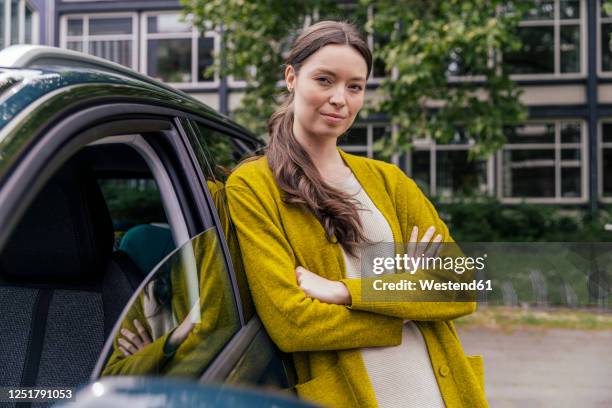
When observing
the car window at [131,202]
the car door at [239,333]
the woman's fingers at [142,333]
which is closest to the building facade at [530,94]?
the car window at [131,202]

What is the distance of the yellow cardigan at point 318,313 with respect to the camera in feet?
5.10

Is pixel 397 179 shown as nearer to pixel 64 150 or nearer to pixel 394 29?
pixel 64 150

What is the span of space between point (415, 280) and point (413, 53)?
815 centimetres

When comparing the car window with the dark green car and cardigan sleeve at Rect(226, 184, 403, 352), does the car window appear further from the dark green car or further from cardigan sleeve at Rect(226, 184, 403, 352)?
cardigan sleeve at Rect(226, 184, 403, 352)

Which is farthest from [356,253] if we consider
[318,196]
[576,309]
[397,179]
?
[576,309]

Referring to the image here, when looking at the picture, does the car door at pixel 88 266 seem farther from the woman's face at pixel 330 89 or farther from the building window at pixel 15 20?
the building window at pixel 15 20

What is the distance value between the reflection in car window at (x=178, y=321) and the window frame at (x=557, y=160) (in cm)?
1685

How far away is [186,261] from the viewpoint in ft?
4.54

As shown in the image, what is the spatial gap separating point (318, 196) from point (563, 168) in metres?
17.7

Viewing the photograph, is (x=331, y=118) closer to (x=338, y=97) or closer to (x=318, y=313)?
(x=338, y=97)

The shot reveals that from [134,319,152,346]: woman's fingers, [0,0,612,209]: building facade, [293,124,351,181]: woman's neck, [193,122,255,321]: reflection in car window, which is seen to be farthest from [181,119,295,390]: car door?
[0,0,612,209]: building facade

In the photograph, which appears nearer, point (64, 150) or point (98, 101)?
point (64, 150)

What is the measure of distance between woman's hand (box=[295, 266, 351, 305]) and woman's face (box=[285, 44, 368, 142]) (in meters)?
0.41

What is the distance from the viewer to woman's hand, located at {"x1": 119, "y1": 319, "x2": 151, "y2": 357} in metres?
1.14
